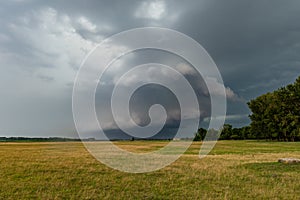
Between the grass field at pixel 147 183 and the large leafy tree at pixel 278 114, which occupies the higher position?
the large leafy tree at pixel 278 114

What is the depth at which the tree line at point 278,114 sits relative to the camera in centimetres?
9419

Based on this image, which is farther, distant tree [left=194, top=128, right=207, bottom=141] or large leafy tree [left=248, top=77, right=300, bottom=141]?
distant tree [left=194, top=128, right=207, bottom=141]

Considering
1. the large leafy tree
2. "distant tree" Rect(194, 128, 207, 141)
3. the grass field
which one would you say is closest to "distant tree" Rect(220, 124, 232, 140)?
"distant tree" Rect(194, 128, 207, 141)

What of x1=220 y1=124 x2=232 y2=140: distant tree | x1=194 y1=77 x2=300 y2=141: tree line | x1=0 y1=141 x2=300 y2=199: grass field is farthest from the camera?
x1=220 y1=124 x2=232 y2=140: distant tree

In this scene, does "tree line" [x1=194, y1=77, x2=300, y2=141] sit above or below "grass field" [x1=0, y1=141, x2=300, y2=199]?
above

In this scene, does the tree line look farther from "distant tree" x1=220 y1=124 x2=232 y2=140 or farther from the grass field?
the grass field

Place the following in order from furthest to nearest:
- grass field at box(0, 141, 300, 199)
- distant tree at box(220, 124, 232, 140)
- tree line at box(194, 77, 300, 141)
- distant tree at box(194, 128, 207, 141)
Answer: distant tree at box(194, 128, 207, 141) < distant tree at box(220, 124, 232, 140) < tree line at box(194, 77, 300, 141) < grass field at box(0, 141, 300, 199)

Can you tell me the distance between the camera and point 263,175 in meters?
20.2

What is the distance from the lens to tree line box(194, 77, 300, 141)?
94188 millimetres

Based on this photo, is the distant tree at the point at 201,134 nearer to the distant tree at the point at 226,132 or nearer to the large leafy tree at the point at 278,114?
the distant tree at the point at 226,132

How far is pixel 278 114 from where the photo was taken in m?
98.6

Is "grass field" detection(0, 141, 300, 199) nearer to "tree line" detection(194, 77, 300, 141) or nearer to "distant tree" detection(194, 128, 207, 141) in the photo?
"tree line" detection(194, 77, 300, 141)

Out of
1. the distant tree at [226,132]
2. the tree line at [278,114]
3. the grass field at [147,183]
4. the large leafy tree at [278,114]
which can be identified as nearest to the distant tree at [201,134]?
the distant tree at [226,132]

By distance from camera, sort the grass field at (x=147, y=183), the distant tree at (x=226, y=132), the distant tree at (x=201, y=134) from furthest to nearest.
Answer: the distant tree at (x=201, y=134) < the distant tree at (x=226, y=132) < the grass field at (x=147, y=183)
